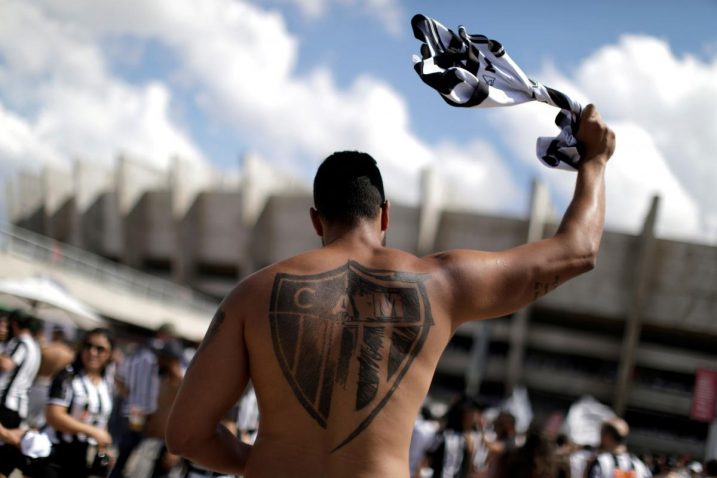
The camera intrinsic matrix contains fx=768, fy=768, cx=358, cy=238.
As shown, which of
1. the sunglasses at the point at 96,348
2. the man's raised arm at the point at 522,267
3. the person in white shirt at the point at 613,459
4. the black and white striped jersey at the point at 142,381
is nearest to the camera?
the man's raised arm at the point at 522,267

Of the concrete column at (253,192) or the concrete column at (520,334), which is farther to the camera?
the concrete column at (253,192)

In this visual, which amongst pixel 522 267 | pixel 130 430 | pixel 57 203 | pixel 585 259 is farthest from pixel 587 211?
pixel 57 203

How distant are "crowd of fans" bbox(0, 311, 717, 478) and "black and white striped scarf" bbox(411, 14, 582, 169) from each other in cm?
173

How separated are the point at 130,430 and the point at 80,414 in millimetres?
1895

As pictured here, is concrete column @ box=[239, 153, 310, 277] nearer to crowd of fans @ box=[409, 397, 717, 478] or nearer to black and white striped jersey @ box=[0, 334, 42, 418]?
crowd of fans @ box=[409, 397, 717, 478]

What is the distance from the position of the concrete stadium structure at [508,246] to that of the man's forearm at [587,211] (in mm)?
40569

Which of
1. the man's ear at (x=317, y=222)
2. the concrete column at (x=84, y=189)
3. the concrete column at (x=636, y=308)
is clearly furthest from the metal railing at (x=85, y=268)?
the man's ear at (x=317, y=222)

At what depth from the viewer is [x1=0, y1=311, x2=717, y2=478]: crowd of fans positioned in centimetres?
541

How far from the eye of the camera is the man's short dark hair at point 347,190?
2.14 metres

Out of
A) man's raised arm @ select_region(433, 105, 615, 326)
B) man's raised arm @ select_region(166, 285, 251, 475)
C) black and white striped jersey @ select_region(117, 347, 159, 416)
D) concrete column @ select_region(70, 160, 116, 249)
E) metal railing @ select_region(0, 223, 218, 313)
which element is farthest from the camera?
concrete column @ select_region(70, 160, 116, 249)

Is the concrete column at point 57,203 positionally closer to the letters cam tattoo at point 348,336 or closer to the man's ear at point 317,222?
the man's ear at point 317,222

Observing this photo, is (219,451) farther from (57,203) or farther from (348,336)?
(57,203)

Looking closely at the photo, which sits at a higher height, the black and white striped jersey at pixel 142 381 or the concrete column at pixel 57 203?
the concrete column at pixel 57 203

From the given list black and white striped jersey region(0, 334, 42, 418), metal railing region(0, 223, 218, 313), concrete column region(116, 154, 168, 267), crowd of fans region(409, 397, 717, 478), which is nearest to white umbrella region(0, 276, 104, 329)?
crowd of fans region(409, 397, 717, 478)
